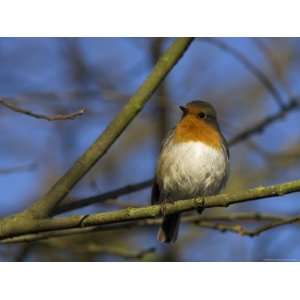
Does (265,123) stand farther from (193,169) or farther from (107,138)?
(107,138)

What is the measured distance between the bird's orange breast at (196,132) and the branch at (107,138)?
73cm

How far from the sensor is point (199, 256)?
Result: 4.95m

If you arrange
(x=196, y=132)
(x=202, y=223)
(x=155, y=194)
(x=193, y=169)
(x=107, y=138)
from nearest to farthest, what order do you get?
(x=107, y=138), (x=202, y=223), (x=193, y=169), (x=196, y=132), (x=155, y=194)

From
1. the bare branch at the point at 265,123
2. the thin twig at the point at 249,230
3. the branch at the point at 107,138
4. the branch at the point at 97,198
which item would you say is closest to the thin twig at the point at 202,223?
the thin twig at the point at 249,230

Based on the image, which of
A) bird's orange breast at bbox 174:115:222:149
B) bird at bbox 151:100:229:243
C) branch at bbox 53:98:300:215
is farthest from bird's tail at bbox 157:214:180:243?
bird's orange breast at bbox 174:115:222:149

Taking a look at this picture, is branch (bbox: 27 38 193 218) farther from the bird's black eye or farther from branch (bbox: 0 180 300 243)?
the bird's black eye

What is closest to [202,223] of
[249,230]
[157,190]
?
[249,230]

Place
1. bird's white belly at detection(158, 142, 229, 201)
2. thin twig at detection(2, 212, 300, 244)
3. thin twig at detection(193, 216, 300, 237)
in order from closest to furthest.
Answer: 1. thin twig at detection(193, 216, 300, 237)
2. thin twig at detection(2, 212, 300, 244)
3. bird's white belly at detection(158, 142, 229, 201)

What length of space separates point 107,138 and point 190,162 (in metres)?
1.00

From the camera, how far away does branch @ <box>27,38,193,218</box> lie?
290 cm

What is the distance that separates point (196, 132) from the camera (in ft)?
13.4
